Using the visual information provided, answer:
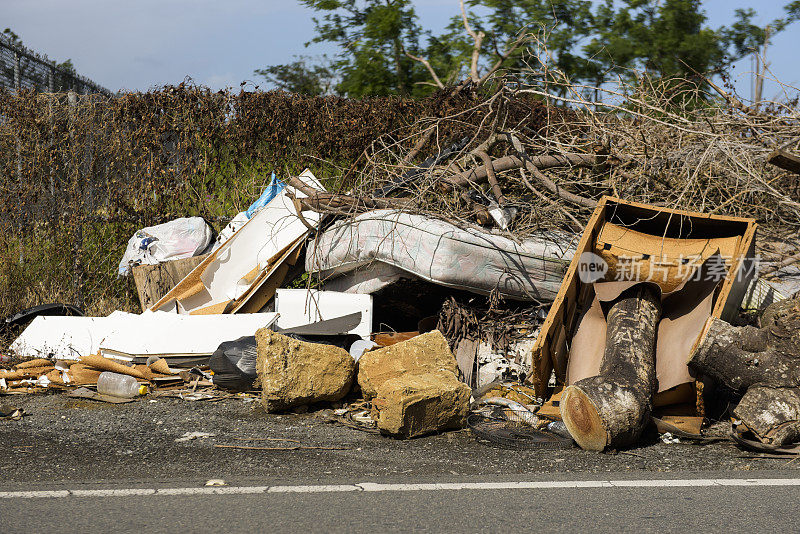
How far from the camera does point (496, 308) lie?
555 cm

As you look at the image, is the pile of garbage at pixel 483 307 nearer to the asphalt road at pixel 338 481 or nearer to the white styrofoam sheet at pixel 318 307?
the white styrofoam sheet at pixel 318 307

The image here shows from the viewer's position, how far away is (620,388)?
3949 millimetres

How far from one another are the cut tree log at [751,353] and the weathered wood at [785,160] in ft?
4.22

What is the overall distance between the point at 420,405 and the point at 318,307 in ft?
6.99

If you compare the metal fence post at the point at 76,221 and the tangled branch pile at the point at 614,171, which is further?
the metal fence post at the point at 76,221

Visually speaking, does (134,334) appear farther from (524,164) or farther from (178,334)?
(524,164)

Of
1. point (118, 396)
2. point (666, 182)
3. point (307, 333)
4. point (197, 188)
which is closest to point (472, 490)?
point (307, 333)

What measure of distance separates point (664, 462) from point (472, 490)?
118 centimetres

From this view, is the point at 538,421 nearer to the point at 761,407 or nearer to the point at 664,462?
the point at 664,462

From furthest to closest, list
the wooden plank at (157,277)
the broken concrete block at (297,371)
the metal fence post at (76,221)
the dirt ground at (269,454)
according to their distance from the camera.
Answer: the metal fence post at (76,221) < the wooden plank at (157,277) < the broken concrete block at (297,371) < the dirt ground at (269,454)

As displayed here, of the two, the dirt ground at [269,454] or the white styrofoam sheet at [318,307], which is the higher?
the white styrofoam sheet at [318,307]

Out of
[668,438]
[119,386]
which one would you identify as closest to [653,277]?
[668,438]

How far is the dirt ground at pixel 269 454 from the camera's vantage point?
346cm

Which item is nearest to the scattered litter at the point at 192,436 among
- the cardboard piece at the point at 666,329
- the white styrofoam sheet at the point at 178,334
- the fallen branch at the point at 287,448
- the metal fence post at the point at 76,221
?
the fallen branch at the point at 287,448
